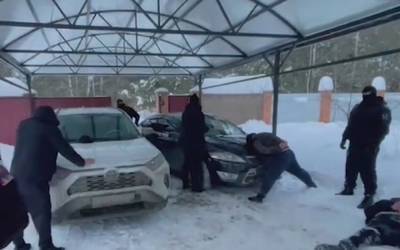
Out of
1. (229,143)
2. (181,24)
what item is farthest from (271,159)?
(181,24)

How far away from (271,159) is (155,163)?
85.2 inches

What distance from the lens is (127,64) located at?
12.6m

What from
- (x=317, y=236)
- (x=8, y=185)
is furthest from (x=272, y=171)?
(x=8, y=185)

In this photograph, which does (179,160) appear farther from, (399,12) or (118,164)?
Answer: (399,12)

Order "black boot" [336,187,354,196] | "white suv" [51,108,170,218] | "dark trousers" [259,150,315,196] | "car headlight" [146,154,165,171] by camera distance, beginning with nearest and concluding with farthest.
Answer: "white suv" [51,108,170,218] < "car headlight" [146,154,165,171] < "black boot" [336,187,354,196] < "dark trousers" [259,150,315,196]

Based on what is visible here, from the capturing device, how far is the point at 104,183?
429cm

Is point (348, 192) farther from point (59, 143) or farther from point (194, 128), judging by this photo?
point (59, 143)

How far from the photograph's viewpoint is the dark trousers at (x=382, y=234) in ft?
11.2

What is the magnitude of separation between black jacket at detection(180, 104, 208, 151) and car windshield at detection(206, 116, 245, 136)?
105 cm

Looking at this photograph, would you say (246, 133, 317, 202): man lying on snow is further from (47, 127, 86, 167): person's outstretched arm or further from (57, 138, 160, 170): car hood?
(47, 127, 86, 167): person's outstretched arm

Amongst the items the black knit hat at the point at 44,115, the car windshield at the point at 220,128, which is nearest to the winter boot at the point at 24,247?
the black knit hat at the point at 44,115

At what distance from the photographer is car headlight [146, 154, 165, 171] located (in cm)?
461

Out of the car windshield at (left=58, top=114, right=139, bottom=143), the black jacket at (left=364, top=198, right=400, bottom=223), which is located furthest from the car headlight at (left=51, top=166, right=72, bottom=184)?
the black jacket at (left=364, top=198, right=400, bottom=223)

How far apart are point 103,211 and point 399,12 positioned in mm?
4773
